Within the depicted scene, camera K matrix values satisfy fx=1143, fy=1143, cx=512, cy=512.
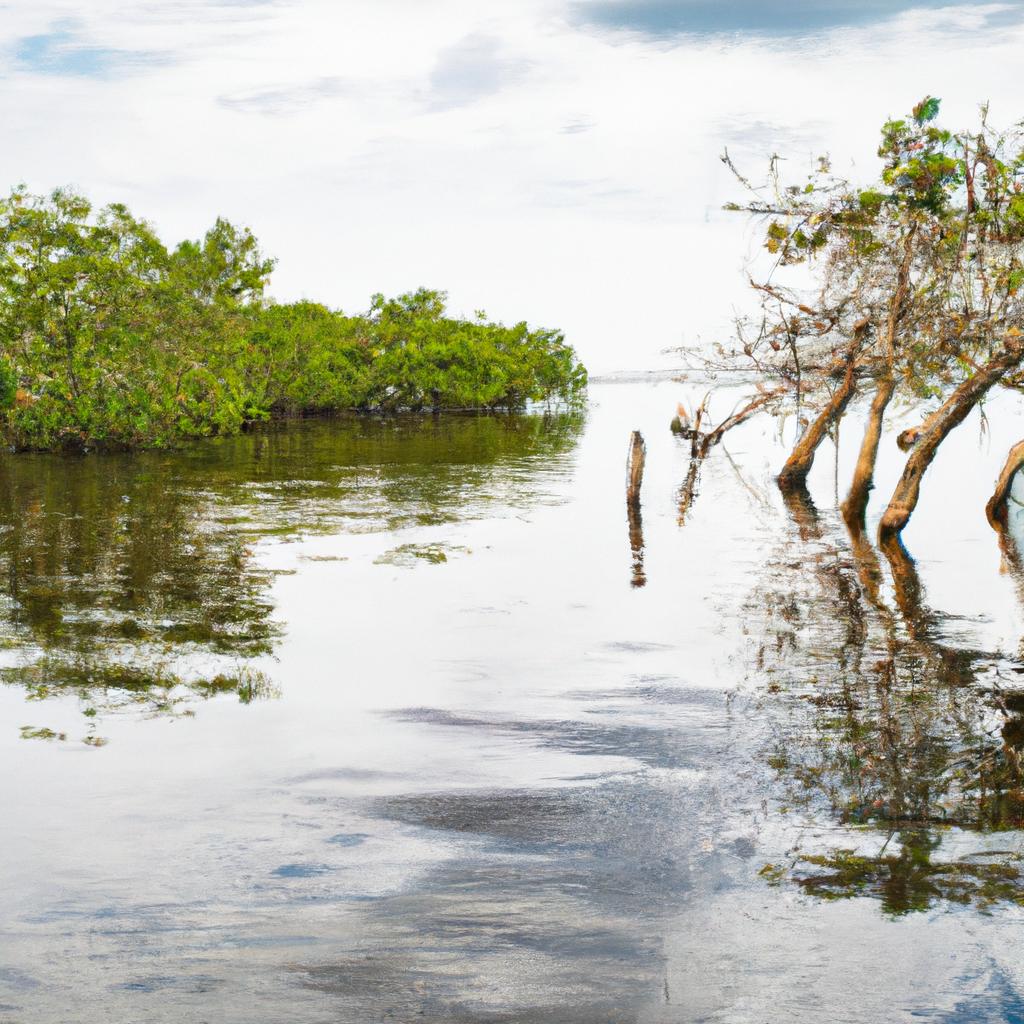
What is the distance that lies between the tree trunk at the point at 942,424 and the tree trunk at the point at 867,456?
191cm

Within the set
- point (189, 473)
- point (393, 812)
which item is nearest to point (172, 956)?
point (393, 812)

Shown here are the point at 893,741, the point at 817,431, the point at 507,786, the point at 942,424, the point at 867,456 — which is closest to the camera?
the point at 507,786

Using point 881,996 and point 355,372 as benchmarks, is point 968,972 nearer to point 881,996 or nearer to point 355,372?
point 881,996

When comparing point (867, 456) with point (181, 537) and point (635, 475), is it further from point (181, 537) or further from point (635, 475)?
point (181, 537)

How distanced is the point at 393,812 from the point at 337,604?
828cm

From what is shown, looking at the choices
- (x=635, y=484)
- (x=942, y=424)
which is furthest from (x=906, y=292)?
(x=635, y=484)

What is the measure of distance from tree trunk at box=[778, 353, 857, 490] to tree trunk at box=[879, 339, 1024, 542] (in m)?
2.79

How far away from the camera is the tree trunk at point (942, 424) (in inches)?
765

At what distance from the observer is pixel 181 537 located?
21.9 meters

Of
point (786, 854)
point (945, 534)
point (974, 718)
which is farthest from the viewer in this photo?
point (945, 534)

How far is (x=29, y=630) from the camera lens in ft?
46.2

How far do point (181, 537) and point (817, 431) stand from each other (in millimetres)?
16134

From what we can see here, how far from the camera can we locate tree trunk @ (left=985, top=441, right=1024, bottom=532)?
23125 millimetres

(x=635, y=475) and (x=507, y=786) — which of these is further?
(x=635, y=475)
